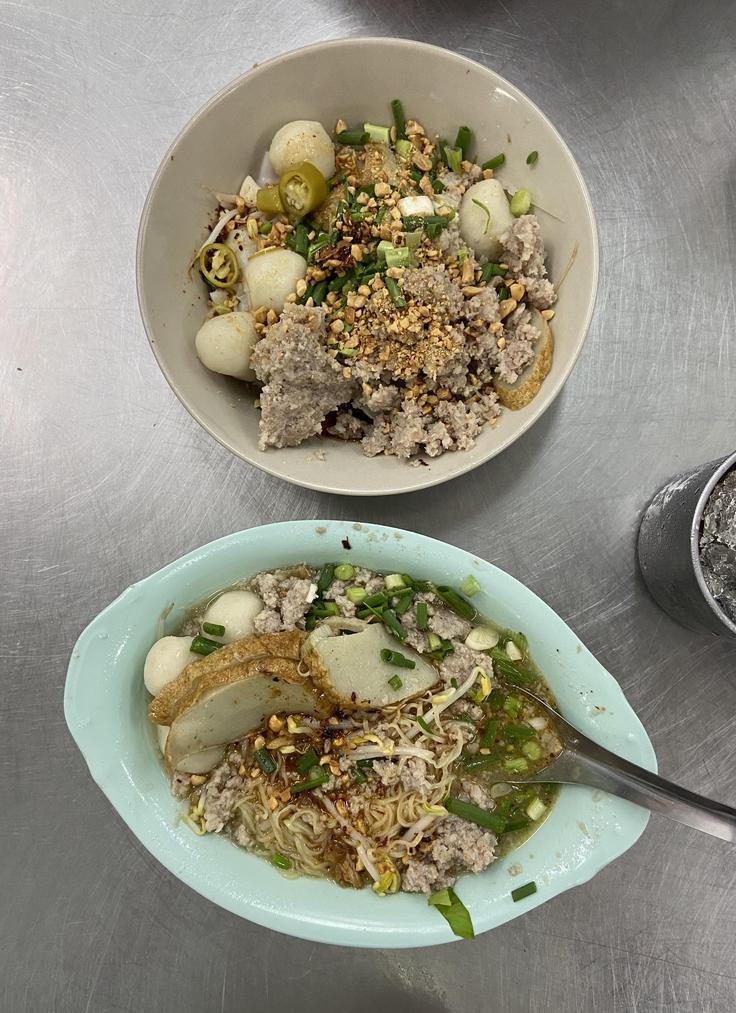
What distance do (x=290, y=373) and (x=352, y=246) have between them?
36cm

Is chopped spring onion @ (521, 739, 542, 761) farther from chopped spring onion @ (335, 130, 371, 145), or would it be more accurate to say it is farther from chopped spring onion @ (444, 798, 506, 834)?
chopped spring onion @ (335, 130, 371, 145)

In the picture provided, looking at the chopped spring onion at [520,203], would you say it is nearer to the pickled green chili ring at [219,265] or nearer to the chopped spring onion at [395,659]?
the pickled green chili ring at [219,265]

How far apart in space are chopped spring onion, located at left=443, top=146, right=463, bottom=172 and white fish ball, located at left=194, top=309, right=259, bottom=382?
65cm

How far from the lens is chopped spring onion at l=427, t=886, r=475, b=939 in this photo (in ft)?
4.66

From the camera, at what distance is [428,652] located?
150 centimetres

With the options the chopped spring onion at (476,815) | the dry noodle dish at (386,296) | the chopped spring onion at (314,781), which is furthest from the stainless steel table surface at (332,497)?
the chopped spring onion at (314,781)

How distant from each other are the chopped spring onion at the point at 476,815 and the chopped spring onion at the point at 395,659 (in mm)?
361

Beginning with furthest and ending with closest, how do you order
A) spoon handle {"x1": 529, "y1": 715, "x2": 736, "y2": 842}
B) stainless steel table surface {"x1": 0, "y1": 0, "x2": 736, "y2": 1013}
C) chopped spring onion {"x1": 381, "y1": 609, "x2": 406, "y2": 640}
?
stainless steel table surface {"x1": 0, "y1": 0, "x2": 736, "y2": 1013}, chopped spring onion {"x1": 381, "y1": 609, "x2": 406, "y2": 640}, spoon handle {"x1": 529, "y1": 715, "x2": 736, "y2": 842}

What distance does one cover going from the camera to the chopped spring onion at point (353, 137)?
59.7 inches

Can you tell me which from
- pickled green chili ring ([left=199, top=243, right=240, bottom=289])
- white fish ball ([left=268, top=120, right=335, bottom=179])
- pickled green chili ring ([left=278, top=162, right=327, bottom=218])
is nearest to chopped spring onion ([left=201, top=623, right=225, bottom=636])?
pickled green chili ring ([left=199, top=243, right=240, bottom=289])

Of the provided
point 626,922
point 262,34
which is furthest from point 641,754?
point 262,34

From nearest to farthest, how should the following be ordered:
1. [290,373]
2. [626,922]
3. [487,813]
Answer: [290,373] < [487,813] < [626,922]

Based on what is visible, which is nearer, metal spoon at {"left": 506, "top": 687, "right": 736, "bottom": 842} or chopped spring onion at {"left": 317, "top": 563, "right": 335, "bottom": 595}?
metal spoon at {"left": 506, "top": 687, "right": 736, "bottom": 842}

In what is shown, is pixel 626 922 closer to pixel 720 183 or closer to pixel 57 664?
pixel 57 664
